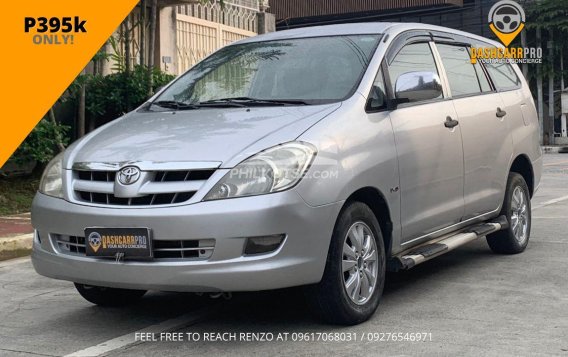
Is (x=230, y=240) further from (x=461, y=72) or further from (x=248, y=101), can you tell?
(x=461, y=72)

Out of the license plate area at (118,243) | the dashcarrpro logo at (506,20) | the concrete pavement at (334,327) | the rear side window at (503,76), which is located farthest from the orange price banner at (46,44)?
the dashcarrpro logo at (506,20)

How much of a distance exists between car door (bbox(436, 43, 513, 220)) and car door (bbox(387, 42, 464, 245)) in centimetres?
15

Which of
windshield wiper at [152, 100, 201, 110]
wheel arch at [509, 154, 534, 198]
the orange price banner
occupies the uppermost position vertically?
the orange price banner

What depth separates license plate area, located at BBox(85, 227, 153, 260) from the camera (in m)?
4.26

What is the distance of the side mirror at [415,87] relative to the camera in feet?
17.0

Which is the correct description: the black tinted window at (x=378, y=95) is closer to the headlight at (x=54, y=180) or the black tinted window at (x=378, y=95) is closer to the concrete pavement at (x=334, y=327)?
the concrete pavement at (x=334, y=327)

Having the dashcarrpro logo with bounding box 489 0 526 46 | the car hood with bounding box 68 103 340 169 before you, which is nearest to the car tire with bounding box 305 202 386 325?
the car hood with bounding box 68 103 340 169

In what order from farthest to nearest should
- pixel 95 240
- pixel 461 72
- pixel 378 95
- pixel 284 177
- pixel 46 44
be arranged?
pixel 46 44 → pixel 461 72 → pixel 378 95 → pixel 95 240 → pixel 284 177

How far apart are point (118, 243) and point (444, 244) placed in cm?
233

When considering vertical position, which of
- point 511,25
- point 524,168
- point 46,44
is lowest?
point 524,168

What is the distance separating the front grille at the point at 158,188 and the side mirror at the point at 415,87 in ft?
4.99

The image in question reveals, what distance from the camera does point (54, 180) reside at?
480 centimetres

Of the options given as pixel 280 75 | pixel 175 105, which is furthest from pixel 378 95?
pixel 175 105

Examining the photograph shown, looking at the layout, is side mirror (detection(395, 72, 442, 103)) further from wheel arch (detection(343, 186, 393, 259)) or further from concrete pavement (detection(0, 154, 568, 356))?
concrete pavement (detection(0, 154, 568, 356))
